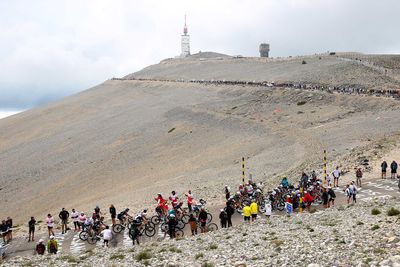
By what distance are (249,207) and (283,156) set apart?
18.5 meters

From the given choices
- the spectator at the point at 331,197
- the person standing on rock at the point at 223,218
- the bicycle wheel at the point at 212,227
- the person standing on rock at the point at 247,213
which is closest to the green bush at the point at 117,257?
the bicycle wheel at the point at 212,227

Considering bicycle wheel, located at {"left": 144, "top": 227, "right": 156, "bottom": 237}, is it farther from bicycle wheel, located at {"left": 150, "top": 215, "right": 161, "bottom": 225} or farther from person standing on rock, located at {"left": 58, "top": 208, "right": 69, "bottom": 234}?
person standing on rock, located at {"left": 58, "top": 208, "right": 69, "bottom": 234}

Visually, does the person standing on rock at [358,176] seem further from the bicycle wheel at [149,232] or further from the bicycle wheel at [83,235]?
the bicycle wheel at [83,235]

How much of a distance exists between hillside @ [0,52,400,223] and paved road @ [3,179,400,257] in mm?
5991

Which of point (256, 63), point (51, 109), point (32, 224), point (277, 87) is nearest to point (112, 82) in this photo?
point (51, 109)

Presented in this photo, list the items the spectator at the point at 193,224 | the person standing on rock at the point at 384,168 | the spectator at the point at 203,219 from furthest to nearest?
the person standing on rock at the point at 384,168 < the spectator at the point at 203,219 < the spectator at the point at 193,224

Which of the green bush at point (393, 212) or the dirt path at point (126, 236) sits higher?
the green bush at point (393, 212)

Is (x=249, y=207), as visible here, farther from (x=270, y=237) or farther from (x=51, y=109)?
(x=51, y=109)

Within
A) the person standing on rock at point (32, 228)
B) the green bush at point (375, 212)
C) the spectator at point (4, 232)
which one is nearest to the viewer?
the green bush at point (375, 212)

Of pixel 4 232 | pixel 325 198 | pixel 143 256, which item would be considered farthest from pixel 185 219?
pixel 4 232

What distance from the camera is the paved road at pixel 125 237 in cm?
2183

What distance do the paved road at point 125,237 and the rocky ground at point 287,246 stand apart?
2.93m

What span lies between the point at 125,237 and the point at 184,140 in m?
33.9

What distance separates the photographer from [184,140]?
56.2m
